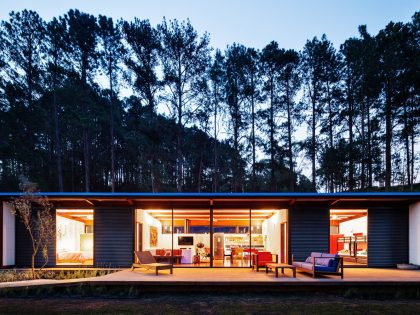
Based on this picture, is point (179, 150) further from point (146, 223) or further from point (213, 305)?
point (213, 305)

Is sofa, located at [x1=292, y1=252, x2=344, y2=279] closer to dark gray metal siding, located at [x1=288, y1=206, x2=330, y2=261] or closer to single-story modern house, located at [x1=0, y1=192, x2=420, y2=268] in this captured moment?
single-story modern house, located at [x1=0, y1=192, x2=420, y2=268]

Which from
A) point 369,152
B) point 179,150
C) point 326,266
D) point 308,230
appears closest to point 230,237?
point 308,230

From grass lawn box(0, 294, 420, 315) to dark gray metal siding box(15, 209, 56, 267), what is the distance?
14.4ft

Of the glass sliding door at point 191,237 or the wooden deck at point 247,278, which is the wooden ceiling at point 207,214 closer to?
the glass sliding door at point 191,237

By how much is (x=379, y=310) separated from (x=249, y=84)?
17.4m

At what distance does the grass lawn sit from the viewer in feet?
26.3

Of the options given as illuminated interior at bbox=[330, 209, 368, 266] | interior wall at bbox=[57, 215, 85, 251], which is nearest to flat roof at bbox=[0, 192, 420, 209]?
illuminated interior at bbox=[330, 209, 368, 266]

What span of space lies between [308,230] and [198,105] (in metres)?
11.7

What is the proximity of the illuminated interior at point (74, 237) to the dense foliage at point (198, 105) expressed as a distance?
6197mm

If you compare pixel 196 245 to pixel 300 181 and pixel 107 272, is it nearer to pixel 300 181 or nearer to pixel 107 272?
pixel 107 272

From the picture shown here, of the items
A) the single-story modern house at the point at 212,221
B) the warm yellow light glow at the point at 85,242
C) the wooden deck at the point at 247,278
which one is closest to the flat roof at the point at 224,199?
the single-story modern house at the point at 212,221

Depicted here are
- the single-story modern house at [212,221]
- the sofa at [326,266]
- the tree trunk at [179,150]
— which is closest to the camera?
the sofa at [326,266]

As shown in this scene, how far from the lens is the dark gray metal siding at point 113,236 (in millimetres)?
13516

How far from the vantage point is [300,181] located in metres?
24.2
